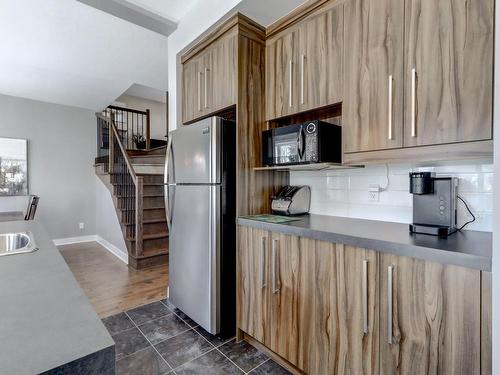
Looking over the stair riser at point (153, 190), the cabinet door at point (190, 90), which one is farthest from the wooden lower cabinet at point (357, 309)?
the stair riser at point (153, 190)

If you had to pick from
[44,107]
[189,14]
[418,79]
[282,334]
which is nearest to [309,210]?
[282,334]

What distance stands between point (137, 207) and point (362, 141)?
3.08 meters

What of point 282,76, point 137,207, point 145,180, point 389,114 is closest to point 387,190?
point 389,114

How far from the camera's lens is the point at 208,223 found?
2.03 metres

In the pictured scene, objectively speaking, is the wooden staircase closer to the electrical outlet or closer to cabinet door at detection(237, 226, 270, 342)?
cabinet door at detection(237, 226, 270, 342)

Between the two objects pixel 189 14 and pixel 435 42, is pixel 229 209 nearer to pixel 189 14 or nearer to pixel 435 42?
pixel 435 42

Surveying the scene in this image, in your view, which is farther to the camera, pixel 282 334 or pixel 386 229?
pixel 282 334

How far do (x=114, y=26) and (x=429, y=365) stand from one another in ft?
11.6

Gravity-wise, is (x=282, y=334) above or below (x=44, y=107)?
below

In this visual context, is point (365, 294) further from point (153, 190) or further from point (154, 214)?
point (153, 190)

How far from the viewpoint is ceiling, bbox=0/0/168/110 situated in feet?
8.25

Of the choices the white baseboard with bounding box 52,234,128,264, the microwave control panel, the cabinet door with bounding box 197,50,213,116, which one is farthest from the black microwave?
the white baseboard with bounding box 52,234,128,264

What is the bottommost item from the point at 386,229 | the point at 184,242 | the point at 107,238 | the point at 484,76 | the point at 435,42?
the point at 107,238

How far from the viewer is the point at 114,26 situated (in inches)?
107
